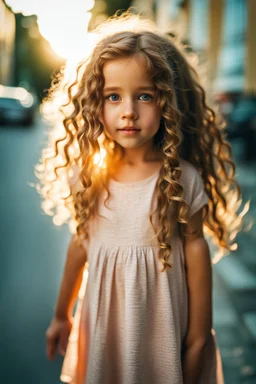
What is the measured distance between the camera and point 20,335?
3.02 meters

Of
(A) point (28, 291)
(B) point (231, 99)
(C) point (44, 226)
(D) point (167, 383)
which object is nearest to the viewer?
(D) point (167, 383)

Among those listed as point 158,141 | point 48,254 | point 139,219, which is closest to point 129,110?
point 158,141

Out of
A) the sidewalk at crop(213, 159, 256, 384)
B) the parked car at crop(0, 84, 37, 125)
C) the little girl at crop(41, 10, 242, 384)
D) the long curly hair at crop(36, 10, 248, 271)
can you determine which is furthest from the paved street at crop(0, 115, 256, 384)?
the parked car at crop(0, 84, 37, 125)

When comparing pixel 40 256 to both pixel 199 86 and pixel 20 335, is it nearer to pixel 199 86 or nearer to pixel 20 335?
pixel 20 335

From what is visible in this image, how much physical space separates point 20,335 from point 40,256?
4.97 feet

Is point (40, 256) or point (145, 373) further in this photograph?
point (40, 256)

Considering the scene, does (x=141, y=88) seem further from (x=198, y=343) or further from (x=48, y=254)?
(x=48, y=254)

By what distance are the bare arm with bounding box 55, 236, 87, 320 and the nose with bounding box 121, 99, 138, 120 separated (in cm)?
56

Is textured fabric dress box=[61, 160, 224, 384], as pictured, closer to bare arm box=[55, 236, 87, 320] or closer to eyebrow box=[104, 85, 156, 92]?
bare arm box=[55, 236, 87, 320]

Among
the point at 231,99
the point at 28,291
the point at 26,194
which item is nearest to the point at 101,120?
the point at 28,291

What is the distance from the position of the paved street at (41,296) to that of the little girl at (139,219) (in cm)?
107

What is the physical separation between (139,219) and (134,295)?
0.25 m

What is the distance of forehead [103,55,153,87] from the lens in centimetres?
146

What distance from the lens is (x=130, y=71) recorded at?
4.79 ft
